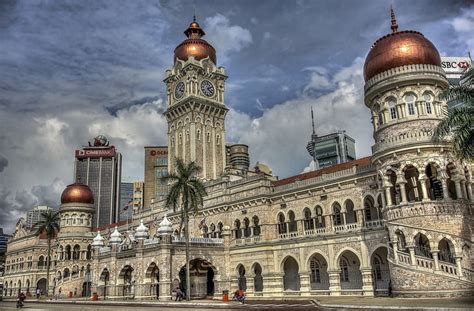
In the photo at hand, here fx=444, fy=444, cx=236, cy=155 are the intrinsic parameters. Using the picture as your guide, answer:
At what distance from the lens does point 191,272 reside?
4169 centimetres

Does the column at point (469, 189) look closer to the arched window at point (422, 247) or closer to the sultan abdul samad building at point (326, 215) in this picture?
the sultan abdul samad building at point (326, 215)

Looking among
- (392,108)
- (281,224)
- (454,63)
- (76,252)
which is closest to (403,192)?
(392,108)

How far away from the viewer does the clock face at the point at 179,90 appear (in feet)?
197

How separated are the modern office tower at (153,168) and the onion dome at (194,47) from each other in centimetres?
7140

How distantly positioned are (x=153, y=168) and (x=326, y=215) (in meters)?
102

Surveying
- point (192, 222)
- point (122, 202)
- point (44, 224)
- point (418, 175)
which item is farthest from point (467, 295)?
point (122, 202)

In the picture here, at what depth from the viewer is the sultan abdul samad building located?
2795 centimetres

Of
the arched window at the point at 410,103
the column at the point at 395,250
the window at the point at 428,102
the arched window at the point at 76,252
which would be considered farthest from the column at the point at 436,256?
the arched window at the point at 76,252

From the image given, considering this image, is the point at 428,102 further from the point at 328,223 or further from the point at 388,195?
the point at 328,223

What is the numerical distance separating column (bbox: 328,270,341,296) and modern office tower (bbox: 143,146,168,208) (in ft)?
322

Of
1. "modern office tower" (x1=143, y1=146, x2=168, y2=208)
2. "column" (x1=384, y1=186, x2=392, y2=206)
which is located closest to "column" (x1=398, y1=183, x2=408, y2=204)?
"column" (x1=384, y1=186, x2=392, y2=206)

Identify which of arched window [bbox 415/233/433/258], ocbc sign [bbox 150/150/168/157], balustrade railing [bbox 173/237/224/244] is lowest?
arched window [bbox 415/233/433/258]

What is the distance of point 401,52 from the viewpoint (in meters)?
30.4

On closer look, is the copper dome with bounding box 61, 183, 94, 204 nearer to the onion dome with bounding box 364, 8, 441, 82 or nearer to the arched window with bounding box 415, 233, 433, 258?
the onion dome with bounding box 364, 8, 441, 82
